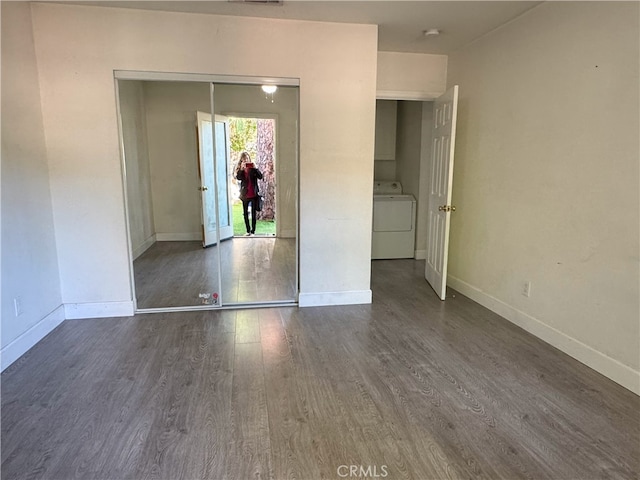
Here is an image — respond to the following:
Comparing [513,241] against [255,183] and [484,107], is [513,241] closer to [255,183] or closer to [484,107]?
[484,107]

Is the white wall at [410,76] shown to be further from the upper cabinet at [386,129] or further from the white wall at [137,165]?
the white wall at [137,165]

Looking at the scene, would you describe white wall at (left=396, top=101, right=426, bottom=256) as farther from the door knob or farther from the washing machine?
the door knob

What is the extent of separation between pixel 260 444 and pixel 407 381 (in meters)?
1.01

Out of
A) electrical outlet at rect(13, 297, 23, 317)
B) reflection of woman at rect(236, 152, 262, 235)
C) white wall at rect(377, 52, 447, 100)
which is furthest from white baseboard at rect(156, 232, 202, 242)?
white wall at rect(377, 52, 447, 100)

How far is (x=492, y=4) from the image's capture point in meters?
2.93

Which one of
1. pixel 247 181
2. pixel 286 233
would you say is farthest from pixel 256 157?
pixel 286 233

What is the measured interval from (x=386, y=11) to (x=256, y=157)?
1.71 m

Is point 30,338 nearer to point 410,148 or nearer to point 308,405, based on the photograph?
point 308,405

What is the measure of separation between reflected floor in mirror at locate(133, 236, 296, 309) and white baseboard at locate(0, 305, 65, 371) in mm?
638

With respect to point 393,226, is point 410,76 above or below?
above

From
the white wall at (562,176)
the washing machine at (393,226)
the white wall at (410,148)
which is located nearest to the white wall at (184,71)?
the white wall at (562,176)

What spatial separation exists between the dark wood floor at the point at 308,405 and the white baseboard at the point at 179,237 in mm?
1267

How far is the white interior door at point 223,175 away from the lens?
365cm

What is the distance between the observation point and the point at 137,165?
3.86 meters
